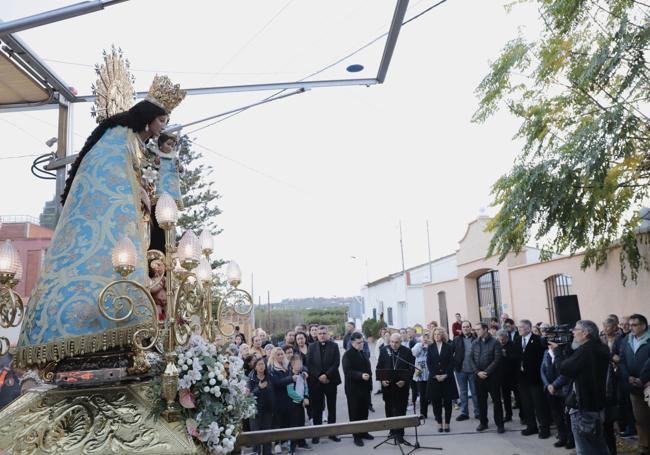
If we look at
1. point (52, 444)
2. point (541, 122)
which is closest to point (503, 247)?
point (541, 122)

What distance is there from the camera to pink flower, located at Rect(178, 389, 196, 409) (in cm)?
277

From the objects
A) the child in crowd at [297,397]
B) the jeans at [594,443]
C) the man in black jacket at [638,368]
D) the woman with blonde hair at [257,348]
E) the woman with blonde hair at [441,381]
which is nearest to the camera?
the jeans at [594,443]

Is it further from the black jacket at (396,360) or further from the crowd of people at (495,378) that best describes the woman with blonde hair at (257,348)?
the black jacket at (396,360)

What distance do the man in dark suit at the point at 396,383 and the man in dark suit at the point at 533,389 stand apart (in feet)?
6.37

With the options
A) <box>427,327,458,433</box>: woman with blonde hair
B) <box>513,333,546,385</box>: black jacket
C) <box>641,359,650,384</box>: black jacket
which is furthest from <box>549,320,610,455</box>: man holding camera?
<box>427,327,458,433</box>: woman with blonde hair

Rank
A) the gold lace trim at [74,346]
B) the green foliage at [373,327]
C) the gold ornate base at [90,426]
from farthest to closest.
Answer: the green foliage at [373,327] → the gold lace trim at [74,346] → the gold ornate base at [90,426]

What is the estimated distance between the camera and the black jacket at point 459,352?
10.3 m

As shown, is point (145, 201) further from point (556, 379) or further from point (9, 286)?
point (556, 379)

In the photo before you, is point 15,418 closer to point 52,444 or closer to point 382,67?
point 52,444

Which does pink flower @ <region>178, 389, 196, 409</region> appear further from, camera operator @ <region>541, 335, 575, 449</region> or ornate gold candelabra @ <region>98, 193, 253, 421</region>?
camera operator @ <region>541, 335, 575, 449</region>

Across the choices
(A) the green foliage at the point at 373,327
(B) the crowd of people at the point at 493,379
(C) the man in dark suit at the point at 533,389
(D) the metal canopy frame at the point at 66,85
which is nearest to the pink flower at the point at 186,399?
(D) the metal canopy frame at the point at 66,85

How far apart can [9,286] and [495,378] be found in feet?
27.3

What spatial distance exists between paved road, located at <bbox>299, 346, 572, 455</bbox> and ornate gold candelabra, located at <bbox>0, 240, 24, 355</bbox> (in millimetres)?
6645

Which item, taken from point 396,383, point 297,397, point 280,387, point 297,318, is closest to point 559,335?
point 396,383
